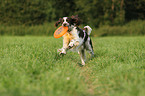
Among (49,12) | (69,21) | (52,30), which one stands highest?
(49,12)

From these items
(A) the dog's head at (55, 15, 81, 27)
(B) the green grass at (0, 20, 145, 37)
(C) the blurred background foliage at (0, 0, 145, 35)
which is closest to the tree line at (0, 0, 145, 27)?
(C) the blurred background foliage at (0, 0, 145, 35)

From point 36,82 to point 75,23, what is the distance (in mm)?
2812

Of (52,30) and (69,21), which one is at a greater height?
(69,21)

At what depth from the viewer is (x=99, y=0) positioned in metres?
22.4

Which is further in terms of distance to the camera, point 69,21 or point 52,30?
point 52,30

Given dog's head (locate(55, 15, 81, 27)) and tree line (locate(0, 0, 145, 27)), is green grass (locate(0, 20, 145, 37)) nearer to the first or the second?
tree line (locate(0, 0, 145, 27))

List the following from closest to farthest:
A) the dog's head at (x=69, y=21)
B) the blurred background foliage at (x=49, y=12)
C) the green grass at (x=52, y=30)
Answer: the dog's head at (x=69, y=21)
the green grass at (x=52, y=30)
the blurred background foliage at (x=49, y=12)

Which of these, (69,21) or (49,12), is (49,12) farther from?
(69,21)

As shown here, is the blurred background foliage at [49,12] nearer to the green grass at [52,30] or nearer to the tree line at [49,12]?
the tree line at [49,12]

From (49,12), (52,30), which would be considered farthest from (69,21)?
(49,12)

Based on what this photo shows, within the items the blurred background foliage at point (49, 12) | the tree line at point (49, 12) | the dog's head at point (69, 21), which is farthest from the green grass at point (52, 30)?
the dog's head at point (69, 21)

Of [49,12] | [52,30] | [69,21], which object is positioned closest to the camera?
[69,21]

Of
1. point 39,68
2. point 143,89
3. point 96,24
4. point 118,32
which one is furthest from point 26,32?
point 143,89

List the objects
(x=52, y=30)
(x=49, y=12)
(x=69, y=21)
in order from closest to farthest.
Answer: (x=69, y=21) → (x=52, y=30) → (x=49, y=12)
